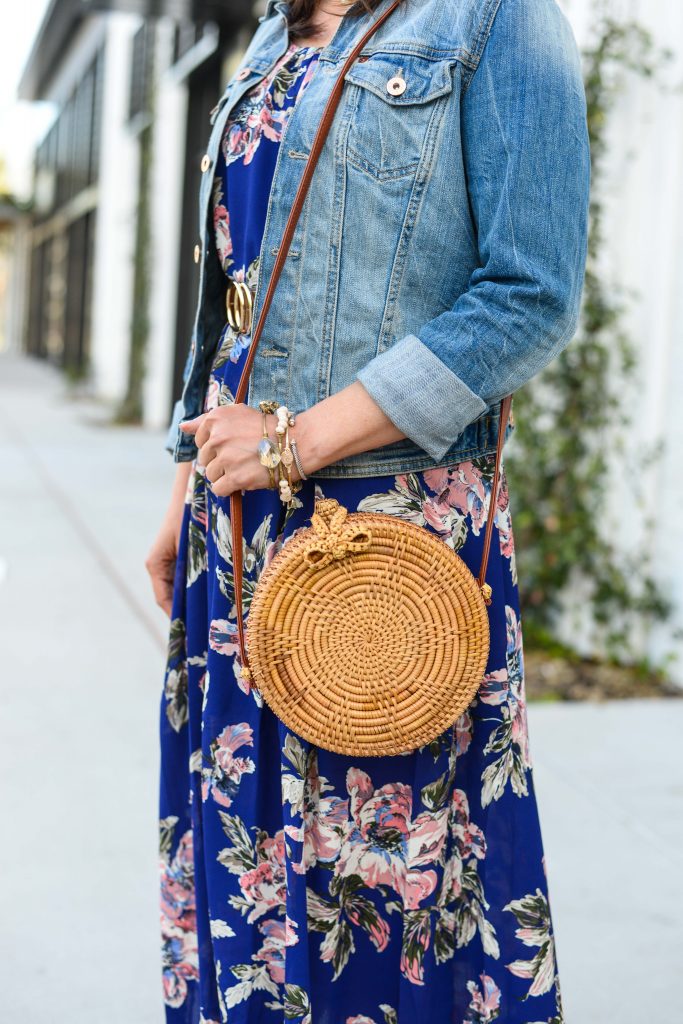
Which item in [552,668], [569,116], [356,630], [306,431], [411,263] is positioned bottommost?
[552,668]

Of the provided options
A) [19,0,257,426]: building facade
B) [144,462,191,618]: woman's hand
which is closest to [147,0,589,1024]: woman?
[144,462,191,618]: woman's hand

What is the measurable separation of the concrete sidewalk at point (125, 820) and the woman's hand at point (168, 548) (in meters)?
0.78

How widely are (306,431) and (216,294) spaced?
1.18 feet

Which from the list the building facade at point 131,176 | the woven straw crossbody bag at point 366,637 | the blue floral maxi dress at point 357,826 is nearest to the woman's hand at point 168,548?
the blue floral maxi dress at point 357,826

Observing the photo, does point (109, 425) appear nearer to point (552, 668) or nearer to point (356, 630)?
point (552, 668)

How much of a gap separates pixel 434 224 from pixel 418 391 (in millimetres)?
193

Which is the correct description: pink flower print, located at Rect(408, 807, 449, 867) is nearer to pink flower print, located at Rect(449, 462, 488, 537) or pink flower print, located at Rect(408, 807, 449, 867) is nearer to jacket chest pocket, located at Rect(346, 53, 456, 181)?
pink flower print, located at Rect(449, 462, 488, 537)

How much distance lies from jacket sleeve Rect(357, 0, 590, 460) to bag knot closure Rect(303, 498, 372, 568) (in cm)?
12

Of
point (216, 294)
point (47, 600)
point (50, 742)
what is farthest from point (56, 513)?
point (216, 294)

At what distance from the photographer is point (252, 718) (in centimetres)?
139

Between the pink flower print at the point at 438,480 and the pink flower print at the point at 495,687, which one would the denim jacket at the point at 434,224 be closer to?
the pink flower print at the point at 438,480

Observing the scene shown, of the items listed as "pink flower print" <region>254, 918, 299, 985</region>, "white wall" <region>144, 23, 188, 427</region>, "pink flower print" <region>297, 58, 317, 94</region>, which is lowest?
"pink flower print" <region>254, 918, 299, 985</region>

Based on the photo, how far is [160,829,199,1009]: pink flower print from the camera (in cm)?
162

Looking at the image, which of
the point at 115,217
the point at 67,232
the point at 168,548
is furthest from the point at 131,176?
the point at 168,548
